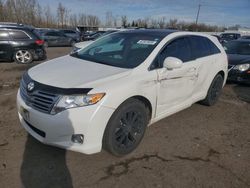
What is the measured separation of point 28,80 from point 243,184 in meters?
3.00

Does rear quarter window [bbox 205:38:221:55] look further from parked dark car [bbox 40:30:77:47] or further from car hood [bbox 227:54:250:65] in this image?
parked dark car [bbox 40:30:77:47]

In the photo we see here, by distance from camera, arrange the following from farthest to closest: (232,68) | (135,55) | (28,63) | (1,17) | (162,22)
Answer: (162,22) < (1,17) < (28,63) < (232,68) < (135,55)

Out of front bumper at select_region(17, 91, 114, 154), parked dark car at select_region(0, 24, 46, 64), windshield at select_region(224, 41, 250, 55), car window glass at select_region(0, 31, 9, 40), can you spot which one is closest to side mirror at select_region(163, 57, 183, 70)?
front bumper at select_region(17, 91, 114, 154)

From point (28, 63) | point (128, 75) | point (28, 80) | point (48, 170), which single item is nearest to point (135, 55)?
point (128, 75)

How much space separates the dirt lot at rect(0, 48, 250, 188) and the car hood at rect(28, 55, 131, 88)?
3.32 ft

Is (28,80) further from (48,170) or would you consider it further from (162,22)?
(162,22)

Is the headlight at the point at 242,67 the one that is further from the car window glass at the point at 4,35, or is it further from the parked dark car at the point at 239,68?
the car window glass at the point at 4,35

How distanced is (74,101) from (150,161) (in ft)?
4.29

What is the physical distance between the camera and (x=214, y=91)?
5.24 m

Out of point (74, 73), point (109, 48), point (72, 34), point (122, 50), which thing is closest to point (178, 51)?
point (122, 50)

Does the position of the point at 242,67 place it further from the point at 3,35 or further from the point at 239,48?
the point at 3,35

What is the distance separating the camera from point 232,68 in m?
7.25

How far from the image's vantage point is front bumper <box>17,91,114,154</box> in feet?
8.74

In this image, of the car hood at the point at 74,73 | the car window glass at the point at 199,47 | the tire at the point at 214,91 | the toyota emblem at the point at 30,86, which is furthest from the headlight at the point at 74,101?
the tire at the point at 214,91
